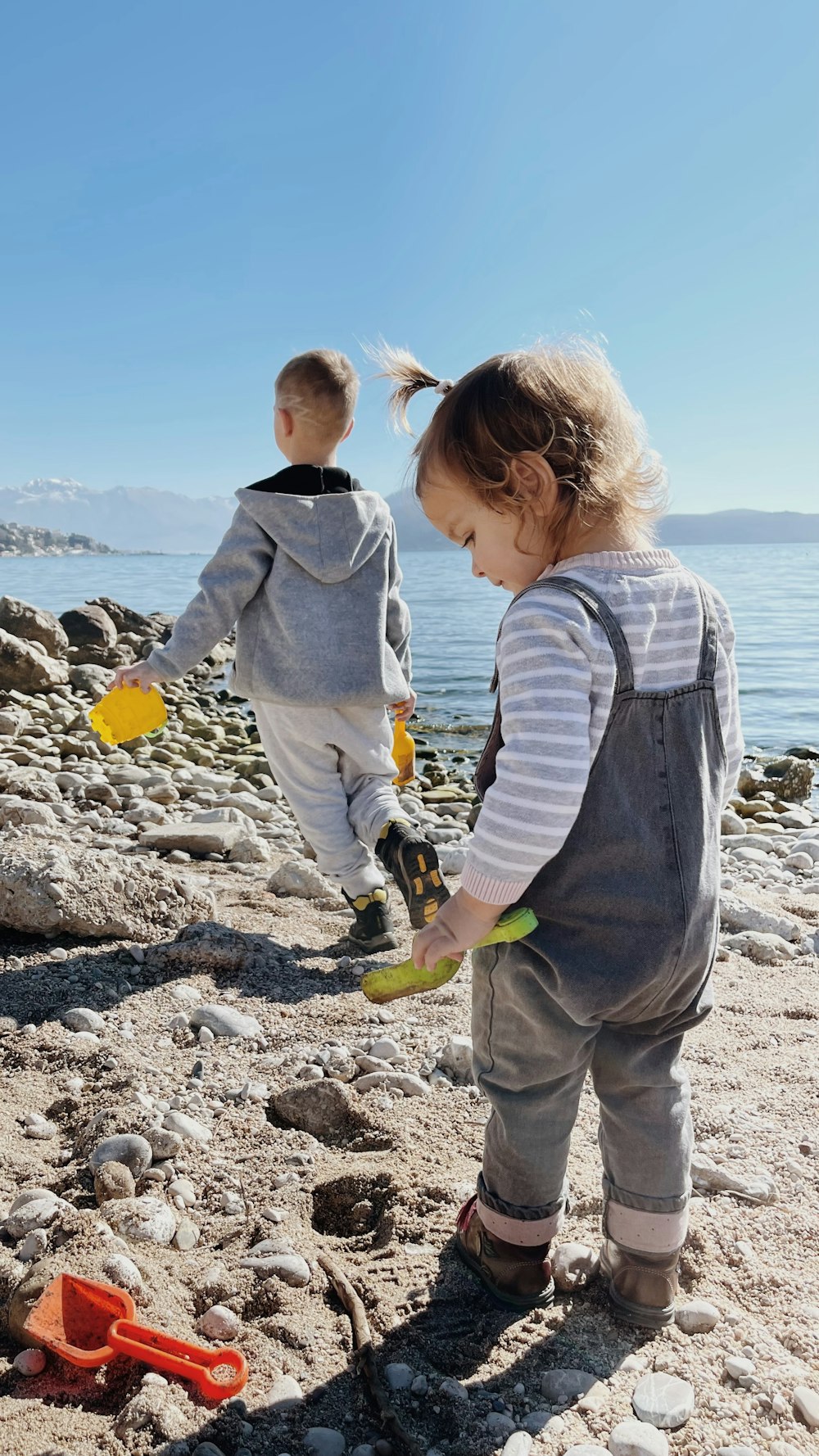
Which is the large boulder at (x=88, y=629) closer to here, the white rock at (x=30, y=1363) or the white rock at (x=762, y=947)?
the white rock at (x=762, y=947)

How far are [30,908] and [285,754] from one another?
106cm

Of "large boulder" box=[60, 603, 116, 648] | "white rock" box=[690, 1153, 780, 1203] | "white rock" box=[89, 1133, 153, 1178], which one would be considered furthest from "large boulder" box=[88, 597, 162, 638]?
"white rock" box=[690, 1153, 780, 1203]

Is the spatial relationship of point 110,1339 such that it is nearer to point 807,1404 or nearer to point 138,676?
point 807,1404

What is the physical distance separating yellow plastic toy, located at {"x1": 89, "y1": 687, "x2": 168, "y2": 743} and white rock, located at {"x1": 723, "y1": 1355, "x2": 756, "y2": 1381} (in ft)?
8.80

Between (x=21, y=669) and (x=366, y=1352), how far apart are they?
31.2ft

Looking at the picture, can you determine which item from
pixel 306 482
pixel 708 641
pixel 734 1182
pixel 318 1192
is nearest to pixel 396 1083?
pixel 318 1192

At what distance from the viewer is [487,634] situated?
2030 cm

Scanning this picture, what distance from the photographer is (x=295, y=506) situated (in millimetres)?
3662

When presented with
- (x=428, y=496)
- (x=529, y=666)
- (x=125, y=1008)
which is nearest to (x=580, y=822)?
(x=529, y=666)

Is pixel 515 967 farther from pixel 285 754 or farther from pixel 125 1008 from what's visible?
pixel 285 754

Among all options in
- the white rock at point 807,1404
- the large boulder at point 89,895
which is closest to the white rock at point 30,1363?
the white rock at point 807,1404

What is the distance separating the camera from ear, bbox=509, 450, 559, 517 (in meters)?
1.75

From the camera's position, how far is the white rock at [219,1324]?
1.83 m

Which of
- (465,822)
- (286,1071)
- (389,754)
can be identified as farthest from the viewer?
(465,822)
